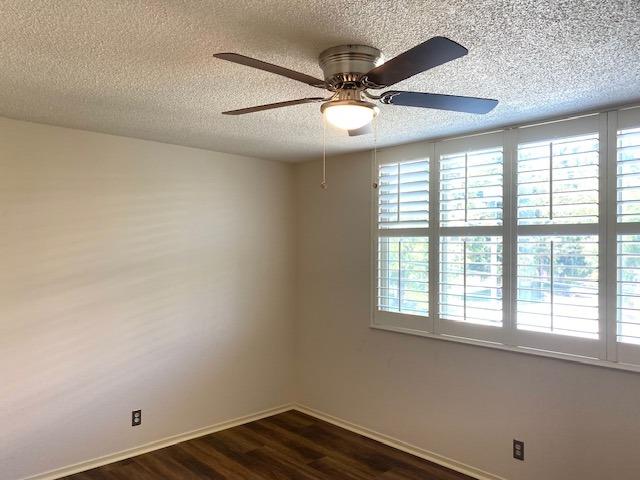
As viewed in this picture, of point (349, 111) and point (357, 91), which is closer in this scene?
point (349, 111)

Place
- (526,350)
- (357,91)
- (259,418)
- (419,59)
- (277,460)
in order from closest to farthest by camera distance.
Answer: (419,59) < (357,91) < (526,350) < (277,460) < (259,418)

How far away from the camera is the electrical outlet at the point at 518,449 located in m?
3.05

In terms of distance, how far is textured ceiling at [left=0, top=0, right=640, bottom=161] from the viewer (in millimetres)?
1618

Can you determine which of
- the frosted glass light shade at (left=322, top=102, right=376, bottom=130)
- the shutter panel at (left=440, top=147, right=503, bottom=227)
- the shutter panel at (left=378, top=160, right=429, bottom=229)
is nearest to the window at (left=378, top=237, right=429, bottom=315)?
the shutter panel at (left=378, top=160, right=429, bottom=229)

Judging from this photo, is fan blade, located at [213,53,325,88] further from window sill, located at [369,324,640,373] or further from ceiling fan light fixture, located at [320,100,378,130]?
window sill, located at [369,324,640,373]

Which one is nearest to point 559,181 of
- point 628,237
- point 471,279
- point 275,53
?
point 628,237

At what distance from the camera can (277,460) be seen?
3520 millimetres

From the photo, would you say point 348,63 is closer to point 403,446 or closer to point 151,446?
point 403,446

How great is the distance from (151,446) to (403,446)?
1.96 m

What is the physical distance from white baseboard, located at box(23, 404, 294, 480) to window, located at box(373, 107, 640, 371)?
1.46 m

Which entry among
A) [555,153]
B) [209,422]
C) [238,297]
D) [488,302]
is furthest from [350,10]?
[209,422]

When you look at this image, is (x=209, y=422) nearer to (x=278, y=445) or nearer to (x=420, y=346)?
(x=278, y=445)

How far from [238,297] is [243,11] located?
117 inches

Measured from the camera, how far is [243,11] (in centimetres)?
162
